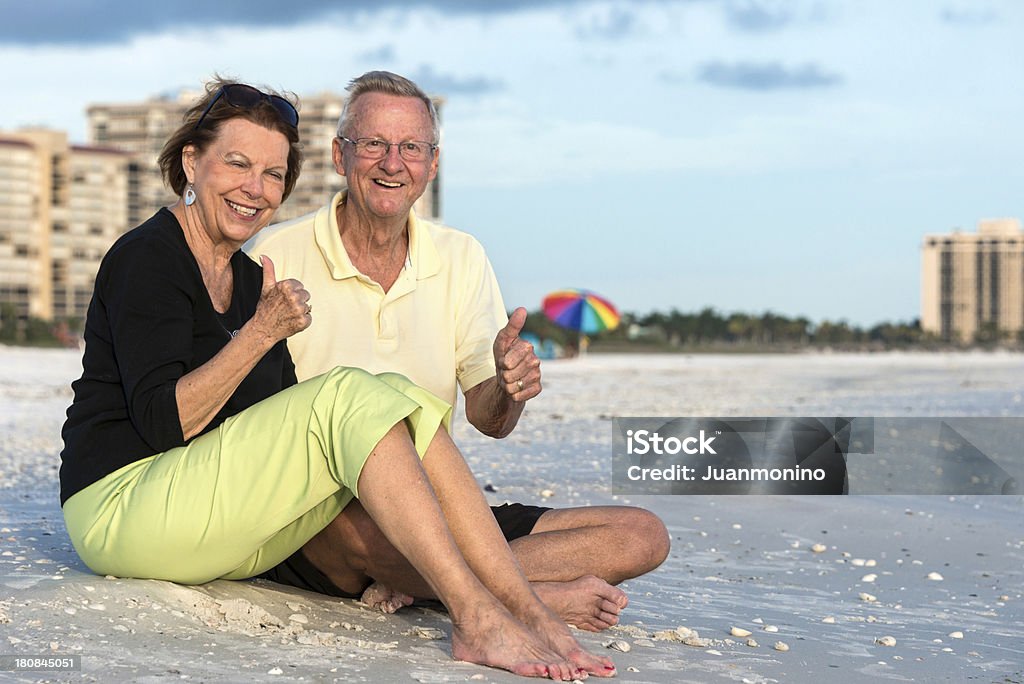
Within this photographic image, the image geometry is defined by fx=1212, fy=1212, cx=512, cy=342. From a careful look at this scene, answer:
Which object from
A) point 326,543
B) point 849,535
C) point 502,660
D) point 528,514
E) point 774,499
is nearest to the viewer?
point 502,660

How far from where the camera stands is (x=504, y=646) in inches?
111

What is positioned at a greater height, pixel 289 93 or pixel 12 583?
pixel 289 93

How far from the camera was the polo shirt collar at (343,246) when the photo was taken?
3643 mm

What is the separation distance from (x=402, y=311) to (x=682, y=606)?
1382mm

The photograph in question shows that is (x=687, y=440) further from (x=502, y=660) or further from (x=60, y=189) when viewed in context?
(x=60, y=189)

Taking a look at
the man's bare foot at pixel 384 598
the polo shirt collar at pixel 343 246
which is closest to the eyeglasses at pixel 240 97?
the polo shirt collar at pixel 343 246

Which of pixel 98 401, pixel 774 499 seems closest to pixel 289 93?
pixel 98 401

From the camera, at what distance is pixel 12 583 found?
10.7 ft

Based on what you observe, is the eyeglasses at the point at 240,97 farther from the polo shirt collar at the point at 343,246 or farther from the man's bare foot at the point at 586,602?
the man's bare foot at the point at 586,602

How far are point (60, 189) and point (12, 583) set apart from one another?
93.0 metres

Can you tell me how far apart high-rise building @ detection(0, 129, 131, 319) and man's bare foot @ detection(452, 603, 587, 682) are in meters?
87.2

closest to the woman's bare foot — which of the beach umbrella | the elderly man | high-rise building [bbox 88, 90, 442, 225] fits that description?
the elderly man

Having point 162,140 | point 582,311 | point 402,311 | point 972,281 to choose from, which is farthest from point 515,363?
point 972,281

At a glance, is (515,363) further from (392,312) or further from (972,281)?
(972,281)
